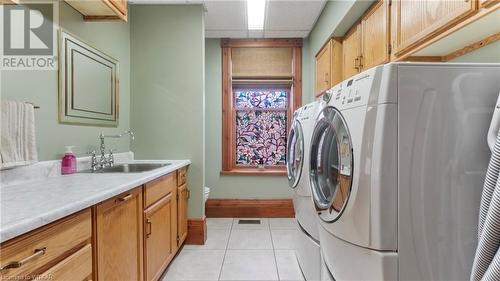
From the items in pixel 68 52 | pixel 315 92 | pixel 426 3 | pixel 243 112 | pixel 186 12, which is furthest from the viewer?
pixel 243 112

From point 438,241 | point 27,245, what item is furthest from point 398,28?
point 27,245

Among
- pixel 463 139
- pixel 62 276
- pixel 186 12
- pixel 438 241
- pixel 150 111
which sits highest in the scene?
pixel 186 12

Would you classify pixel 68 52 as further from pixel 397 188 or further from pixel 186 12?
pixel 397 188

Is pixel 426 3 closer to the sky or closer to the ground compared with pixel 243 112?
closer to the sky

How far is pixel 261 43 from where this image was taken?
3904 mm

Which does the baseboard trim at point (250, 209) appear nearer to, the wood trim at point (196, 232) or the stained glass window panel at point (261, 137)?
the stained glass window panel at point (261, 137)

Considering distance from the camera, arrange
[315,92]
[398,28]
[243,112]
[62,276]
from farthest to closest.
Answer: [243,112] → [315,92] → [398,28] → [62,276]

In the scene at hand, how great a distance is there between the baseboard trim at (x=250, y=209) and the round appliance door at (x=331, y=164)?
2181 millimetres

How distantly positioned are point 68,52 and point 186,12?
1368mm

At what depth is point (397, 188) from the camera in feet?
3.31

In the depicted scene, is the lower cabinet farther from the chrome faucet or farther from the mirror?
the mirror

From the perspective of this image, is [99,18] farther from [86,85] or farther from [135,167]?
[135,167]

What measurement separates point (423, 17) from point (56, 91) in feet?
7.38

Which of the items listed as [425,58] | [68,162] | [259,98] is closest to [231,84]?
[259,98]
